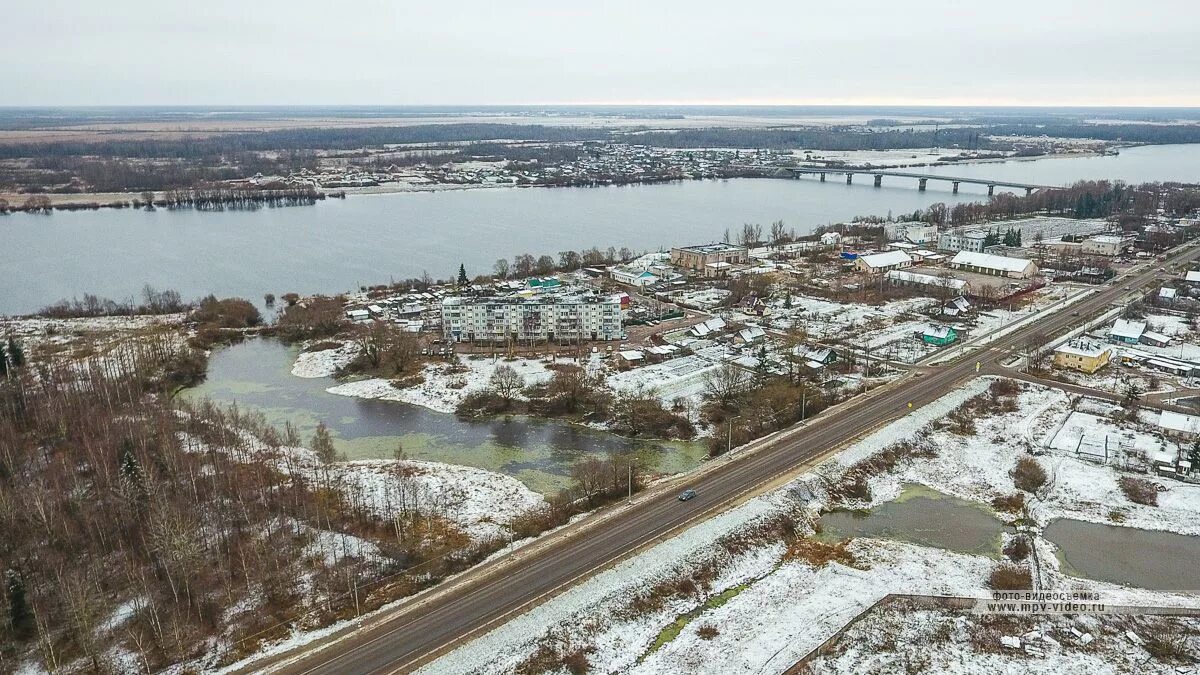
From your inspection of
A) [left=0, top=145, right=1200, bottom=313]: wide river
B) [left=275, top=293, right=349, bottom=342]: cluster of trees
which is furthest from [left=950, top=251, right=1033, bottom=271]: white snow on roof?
[left=275, top=293, right=349, bottom=342]: cluster of trees

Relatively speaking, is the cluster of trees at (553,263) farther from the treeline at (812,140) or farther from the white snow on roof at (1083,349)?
the treeline at (812,140)

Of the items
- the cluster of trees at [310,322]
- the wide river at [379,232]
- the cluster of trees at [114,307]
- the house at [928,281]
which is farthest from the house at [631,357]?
the cluster of trees at [114,307]

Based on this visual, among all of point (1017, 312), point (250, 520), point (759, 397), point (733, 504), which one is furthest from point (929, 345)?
point (250, 520)

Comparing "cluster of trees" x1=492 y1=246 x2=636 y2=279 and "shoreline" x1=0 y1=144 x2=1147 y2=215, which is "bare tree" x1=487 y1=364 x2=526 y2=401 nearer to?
"cluster of trees" x1=492 y1=246 x2=636 y2=279

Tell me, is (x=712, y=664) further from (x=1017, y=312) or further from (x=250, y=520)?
(x=1017, y=312)

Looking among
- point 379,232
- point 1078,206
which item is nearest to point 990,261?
point 1078,206

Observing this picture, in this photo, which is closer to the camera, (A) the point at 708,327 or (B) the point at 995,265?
(A) the point at 708,327

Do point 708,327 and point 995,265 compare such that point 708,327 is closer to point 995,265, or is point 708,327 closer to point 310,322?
point 310,322
